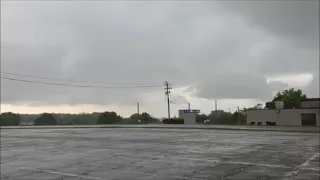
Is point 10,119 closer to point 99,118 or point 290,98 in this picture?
point 99,118

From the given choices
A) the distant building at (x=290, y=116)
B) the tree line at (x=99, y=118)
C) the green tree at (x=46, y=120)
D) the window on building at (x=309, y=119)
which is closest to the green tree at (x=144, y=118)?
the tree line at (x=99, y=118)

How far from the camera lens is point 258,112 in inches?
2970

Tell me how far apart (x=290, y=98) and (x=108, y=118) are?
45316mm

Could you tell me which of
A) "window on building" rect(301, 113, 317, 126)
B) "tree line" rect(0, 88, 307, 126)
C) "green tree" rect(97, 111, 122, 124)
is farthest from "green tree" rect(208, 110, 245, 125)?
"green tree" rect(97, 111, 122, 124)

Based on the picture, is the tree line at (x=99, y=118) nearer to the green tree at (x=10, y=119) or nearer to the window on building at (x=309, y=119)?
the green tree at (x=10, y=119)

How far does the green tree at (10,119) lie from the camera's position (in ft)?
287

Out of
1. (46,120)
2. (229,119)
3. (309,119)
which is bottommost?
(309,119)

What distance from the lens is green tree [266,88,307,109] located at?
309ft

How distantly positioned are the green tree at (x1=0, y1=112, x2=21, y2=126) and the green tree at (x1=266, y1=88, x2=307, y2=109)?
5987 centimetres

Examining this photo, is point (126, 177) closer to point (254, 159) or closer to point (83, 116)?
point (254, 159)

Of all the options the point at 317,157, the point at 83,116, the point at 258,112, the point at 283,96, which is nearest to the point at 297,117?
the point at 258,112

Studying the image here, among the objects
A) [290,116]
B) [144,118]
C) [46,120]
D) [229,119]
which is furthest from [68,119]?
[290,116]

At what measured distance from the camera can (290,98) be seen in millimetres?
98750

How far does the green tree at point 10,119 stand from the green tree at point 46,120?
15.1ft
